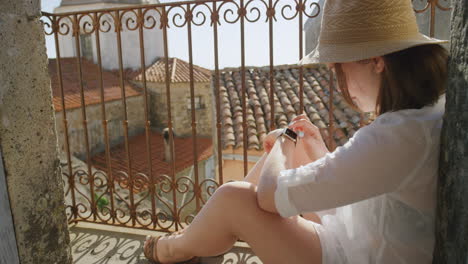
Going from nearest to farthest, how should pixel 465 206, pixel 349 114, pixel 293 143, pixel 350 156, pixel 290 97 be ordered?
pixel 465 206
pixel 350 156
pixel 293 143
pixel 349 114
pixel 290 97

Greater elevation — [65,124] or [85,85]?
[65,124]

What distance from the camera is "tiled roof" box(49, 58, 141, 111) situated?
15222 millimetres

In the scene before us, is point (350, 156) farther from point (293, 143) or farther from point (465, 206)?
point (293, 143)

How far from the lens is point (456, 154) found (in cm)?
108

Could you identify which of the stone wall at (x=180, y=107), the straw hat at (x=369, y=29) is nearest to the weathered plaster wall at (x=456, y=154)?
the straw hat at (x=369, y=29)

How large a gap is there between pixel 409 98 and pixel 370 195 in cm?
36

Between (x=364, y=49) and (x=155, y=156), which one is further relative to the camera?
(x=155, y=156)

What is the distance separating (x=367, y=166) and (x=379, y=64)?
400mm

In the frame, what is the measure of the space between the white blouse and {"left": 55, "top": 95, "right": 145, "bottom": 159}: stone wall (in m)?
12.8

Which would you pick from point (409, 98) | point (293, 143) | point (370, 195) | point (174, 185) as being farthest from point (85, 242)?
point (409, 98)

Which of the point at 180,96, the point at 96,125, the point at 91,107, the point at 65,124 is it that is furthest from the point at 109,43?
the point at 65,124

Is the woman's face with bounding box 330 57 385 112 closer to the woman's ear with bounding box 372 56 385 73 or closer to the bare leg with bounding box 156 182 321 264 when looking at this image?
the woman's ear with bounding box 372 56 385 73

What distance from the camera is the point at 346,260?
1479 millimetres

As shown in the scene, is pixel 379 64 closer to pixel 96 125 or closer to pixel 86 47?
pixel 96 125
